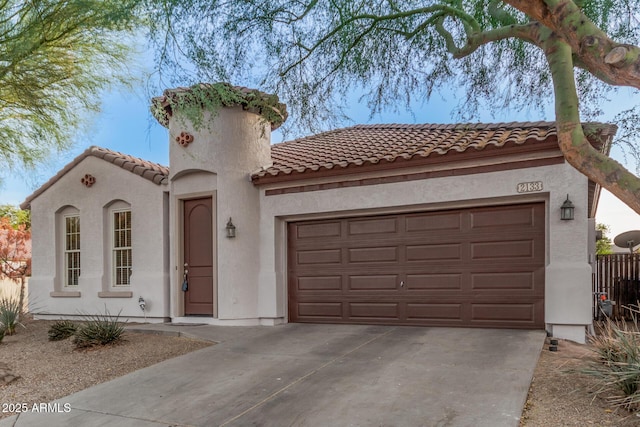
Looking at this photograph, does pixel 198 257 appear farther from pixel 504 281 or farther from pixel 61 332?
pixel 504 281

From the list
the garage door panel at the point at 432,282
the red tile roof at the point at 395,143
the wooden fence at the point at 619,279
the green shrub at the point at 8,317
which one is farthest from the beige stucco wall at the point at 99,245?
the wooden fence at the point at 619,279

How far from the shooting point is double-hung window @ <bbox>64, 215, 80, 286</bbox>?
12.9m

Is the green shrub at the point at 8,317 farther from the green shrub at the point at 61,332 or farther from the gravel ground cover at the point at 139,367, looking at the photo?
the green shrub at the point at 61,332

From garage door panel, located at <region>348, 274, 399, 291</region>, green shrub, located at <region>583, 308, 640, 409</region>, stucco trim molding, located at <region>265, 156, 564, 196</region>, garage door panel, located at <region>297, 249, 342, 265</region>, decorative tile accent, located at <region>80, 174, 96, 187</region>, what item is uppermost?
decorative tile accent, located at <region>80, 174, 96, 187</region>

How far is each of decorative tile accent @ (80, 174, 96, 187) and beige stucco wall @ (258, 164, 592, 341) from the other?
4860 millimetres

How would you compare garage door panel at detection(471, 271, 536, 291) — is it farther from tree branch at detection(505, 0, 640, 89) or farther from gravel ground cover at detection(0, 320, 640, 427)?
tree branch at detection(505, 0, 640, 89)

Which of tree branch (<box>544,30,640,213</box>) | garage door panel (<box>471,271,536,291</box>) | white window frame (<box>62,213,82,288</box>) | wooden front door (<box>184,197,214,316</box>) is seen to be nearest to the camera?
tree branch (<box>544,30,640,213</box>)

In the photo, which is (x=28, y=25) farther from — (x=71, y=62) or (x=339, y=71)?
(x=339, y=71)

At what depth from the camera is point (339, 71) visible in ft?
28.7

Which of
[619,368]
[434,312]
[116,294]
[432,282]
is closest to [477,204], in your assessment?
[432,282]

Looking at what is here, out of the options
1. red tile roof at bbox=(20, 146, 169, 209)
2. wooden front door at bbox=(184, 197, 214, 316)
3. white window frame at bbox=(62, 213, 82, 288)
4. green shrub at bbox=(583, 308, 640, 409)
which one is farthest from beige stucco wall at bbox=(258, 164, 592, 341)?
white window frame at bbox=(62, 213, 82, 288)

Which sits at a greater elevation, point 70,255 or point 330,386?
point 70,255

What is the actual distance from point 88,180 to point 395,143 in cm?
805

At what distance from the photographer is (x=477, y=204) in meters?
9.00
